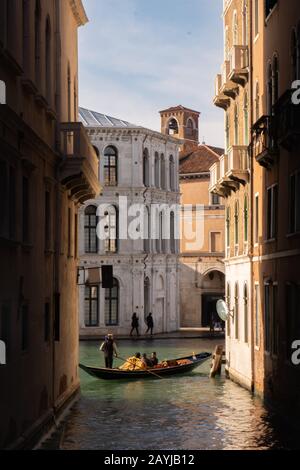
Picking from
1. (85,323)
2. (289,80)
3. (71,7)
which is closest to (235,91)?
(71,7)

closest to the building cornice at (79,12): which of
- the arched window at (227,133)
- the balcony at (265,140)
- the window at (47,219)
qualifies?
the balcony at (265,140)

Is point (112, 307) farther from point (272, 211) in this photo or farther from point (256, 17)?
point (272, 211)

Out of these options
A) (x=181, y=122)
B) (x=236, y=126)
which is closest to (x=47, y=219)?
(x=236, y=126)

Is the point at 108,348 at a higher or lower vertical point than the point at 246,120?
lower

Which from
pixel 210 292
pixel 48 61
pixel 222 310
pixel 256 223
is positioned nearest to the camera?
pixel 48 61

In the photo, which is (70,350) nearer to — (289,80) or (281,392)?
(281,392)

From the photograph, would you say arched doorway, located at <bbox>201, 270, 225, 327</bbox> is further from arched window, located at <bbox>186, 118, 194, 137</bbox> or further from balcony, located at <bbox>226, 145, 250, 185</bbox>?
balcony, located at <bbox>226, 145, 250, 185</bbox>

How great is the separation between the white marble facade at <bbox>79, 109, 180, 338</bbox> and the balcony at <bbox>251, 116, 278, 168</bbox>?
24.7 m

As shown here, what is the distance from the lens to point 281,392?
2244cm

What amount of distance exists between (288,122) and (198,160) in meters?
45.4

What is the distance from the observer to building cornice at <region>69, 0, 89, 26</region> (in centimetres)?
2654

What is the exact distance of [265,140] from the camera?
24.1 metres
